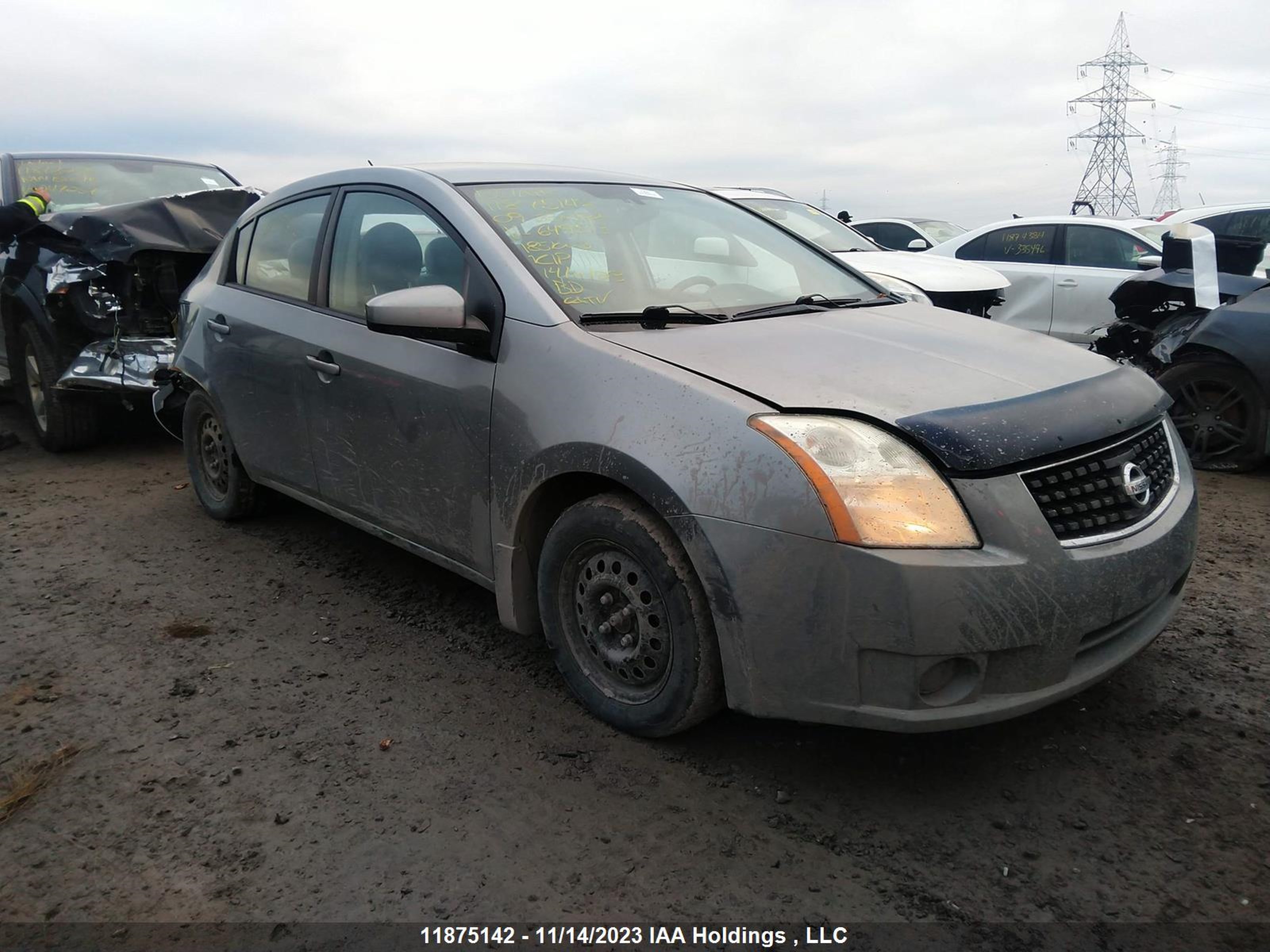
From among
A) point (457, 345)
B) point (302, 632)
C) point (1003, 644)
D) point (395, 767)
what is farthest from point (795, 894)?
point (302, 632)

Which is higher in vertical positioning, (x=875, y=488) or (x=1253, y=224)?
(x=1253, y=224)

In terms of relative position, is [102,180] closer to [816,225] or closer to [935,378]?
[816,225]

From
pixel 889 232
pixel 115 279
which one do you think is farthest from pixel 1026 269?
pixel 115 279

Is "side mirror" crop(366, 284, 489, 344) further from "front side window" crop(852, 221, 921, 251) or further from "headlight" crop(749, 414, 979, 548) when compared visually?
"front side window" crop(852, 221, 921, 251)

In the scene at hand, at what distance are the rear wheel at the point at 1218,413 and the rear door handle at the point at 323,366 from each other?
4.50 m

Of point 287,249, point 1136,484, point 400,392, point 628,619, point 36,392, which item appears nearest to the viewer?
point 1136,484

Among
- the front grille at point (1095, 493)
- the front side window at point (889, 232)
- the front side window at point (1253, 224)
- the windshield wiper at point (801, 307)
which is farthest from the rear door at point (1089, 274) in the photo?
the front grille at point (1095, 493)

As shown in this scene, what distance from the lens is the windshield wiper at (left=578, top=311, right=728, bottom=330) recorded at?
9.78 feet

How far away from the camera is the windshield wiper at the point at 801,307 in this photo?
324 cm

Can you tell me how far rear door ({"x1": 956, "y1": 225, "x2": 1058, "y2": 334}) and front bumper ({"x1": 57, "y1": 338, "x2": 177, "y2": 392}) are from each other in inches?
279

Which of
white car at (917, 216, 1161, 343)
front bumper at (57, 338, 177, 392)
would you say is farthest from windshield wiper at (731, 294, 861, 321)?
white car at (917, 216, 1161, 343)

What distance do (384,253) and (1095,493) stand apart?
97.5 inches

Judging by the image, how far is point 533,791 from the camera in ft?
8.68

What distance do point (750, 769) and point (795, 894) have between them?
0.52 meters
